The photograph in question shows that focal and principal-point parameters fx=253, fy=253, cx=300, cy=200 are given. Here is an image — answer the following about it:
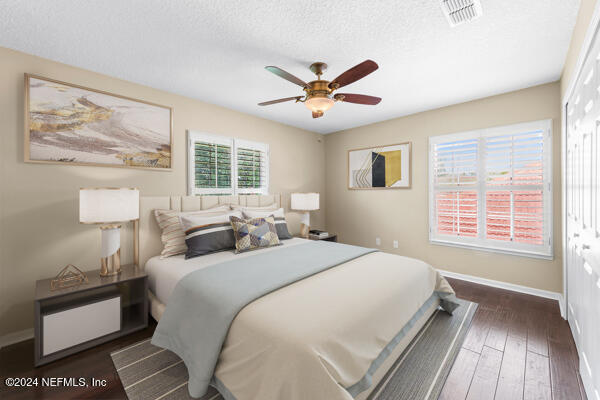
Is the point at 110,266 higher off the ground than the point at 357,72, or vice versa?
the point at 357,72

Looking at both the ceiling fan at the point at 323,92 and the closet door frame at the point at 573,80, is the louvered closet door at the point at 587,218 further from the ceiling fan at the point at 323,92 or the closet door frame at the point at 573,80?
the ceiling fan at the point at 323,92

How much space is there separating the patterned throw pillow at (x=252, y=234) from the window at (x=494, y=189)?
8.24 ft

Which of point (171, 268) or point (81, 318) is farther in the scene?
point (171, 268)

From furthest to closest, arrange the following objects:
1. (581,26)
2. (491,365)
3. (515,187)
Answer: (515,187)
(491,365)
(581,26)

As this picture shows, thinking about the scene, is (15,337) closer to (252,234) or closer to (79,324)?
(79,324)

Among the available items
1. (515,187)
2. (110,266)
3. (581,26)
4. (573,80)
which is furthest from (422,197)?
(110,266)

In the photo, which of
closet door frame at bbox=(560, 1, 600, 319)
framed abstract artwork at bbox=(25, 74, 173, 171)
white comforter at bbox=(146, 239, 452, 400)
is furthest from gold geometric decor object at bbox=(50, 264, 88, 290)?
closet door frame at bbox=(560, 1, 600, 319)

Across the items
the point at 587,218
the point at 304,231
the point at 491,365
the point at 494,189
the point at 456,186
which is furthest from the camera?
the point at 304,231

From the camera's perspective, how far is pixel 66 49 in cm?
217

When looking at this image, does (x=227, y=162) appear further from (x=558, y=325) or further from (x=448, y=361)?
(x=558, y=325)

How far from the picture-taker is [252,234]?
2787 mm

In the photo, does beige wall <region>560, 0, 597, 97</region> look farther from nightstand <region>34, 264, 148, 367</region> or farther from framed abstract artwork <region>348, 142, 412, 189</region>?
nightstand <region>34, 264, 148, 367</region>

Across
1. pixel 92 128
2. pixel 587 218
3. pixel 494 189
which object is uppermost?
pixel 92 128

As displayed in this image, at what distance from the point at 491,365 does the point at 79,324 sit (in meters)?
3.16
